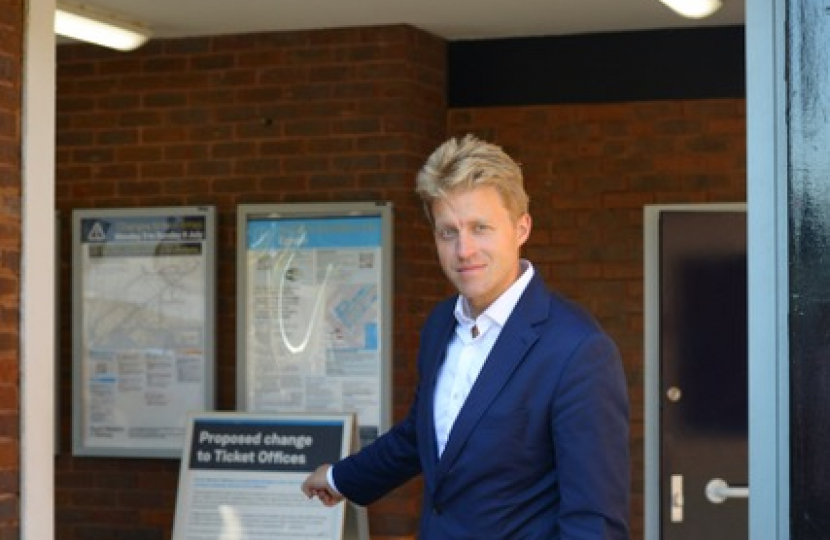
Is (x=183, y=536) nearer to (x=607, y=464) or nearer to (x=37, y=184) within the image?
(x=37, y=184)

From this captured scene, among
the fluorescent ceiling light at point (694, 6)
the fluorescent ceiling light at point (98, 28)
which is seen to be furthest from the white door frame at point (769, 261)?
the fluorescent ceiling light at point (98, 28)

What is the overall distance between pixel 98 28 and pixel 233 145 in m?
1.14

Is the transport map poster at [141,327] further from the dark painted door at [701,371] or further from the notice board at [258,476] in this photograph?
the dark painted door at [701,371]

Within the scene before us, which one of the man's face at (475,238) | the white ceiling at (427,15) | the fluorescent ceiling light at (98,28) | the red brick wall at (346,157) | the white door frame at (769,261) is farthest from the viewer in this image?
the red brick wall at (346,157)

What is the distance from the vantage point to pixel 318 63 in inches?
363

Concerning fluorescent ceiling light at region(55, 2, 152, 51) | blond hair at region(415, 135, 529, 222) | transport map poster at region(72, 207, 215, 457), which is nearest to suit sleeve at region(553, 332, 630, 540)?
blond hair at region(415, 135, 529, 222)

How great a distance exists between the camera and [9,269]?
5758 millimetres

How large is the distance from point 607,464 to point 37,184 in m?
2.82

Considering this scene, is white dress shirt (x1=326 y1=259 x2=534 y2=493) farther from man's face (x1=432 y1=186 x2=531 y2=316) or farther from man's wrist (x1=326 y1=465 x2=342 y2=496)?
man's wrist (x1=326 y1=465 x2=342 y2=496)

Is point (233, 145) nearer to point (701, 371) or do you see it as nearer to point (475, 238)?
point (701, 371)

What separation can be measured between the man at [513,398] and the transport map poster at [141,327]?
18.1 ft

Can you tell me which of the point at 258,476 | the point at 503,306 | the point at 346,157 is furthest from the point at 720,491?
the point at 503,306

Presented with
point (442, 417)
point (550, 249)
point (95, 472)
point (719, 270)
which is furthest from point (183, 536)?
point (442, 417)

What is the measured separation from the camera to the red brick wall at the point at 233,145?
9.04 metres
